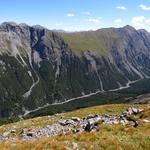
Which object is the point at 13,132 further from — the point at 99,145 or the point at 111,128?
the point at 99,145

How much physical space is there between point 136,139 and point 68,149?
567 cm

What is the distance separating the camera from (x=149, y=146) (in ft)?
85.9

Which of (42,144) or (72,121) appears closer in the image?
(42,144)

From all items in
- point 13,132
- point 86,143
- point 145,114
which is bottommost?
point 13,132

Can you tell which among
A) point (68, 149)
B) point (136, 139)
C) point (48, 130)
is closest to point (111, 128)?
point (136, 139)

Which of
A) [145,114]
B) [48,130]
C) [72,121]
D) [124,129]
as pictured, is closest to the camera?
[124,129]

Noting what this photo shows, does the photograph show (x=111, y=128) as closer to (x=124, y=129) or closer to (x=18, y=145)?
(x=124, y=129)

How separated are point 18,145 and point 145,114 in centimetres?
2387

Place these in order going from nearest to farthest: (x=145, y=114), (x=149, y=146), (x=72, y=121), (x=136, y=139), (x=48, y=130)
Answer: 1. (x=149, y=146)
2. (x=136, y=139)
3. (x=145, y=114)
4. (x=48, y=130)
5. (x=72, y=121)

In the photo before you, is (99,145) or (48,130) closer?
(99,145)

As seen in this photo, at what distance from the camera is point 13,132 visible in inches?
2409

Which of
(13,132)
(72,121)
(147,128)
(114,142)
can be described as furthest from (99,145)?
(13,132)

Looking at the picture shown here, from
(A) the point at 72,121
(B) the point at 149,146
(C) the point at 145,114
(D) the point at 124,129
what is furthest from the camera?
(A) the point at 72,121

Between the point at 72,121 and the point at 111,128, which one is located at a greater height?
the point at 111,128
